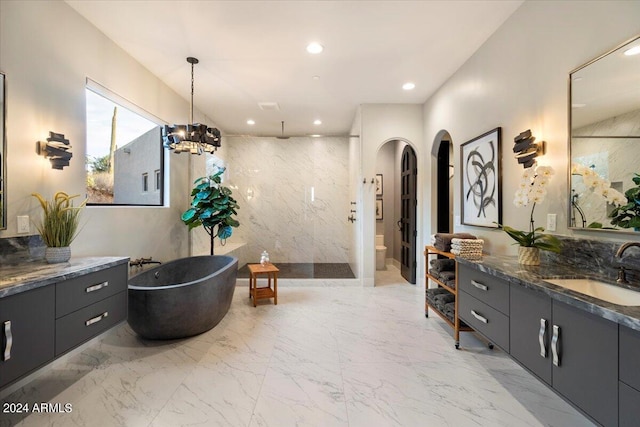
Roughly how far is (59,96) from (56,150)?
0.49 m

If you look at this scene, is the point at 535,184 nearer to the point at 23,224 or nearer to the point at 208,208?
the point at 23,224

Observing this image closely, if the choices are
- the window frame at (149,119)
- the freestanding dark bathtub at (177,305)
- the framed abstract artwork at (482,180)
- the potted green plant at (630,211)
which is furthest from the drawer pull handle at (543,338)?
the window frame at (149,119)

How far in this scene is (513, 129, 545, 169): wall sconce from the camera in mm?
2193

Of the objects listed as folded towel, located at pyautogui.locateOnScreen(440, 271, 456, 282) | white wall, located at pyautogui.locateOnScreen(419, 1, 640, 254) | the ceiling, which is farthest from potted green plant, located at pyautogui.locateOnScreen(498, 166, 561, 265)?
the ceiling

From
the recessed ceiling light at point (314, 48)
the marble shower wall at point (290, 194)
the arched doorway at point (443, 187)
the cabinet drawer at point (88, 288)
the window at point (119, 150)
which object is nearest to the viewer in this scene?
the cabinet drawer at point (88, 288)

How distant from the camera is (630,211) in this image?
153 centimetres

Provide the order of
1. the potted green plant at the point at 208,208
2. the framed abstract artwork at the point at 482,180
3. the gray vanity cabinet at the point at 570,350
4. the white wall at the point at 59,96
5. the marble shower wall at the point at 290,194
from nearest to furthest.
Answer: the gray vanity cabinet at the point at 570,350, the white wall at the point at 59,96, the framed abstract artwork at the point at 482,180, the potted green plant at the point at 208,208, the marble shower wall at the point at 290,194

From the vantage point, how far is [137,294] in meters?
2.52

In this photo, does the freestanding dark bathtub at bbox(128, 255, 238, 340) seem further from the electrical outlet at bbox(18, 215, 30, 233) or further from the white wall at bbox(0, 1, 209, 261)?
the electrical outlet at bbox(18, 215, 30, 233)

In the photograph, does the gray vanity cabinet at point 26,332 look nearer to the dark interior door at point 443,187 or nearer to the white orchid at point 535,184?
the white orchid at point 535,184

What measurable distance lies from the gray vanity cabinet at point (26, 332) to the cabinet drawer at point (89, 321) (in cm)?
7

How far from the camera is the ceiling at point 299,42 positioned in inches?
96.0

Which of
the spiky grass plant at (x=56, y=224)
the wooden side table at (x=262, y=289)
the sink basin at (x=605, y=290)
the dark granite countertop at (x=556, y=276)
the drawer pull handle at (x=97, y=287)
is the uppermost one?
the spiky grass plant at (x=56, y=224)

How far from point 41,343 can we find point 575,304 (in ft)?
8.97
